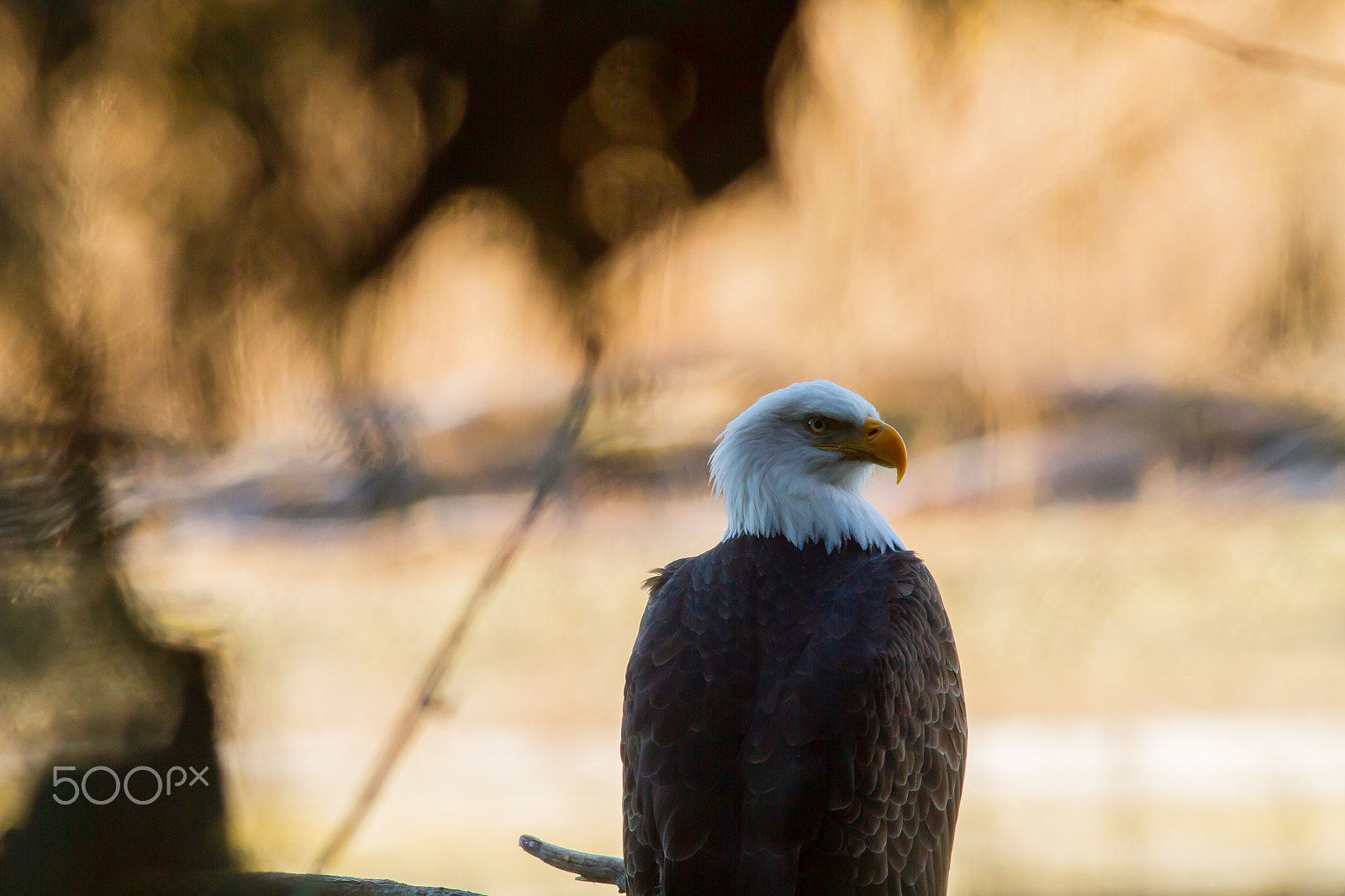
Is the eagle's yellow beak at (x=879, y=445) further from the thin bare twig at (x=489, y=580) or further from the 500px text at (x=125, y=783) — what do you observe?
the 500px text at (x=125, y=783)

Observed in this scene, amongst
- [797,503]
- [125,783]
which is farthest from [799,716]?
[125,783]

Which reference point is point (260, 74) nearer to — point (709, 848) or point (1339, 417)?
point (709, 848)

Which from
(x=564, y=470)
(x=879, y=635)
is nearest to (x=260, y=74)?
(x=564, y=470)

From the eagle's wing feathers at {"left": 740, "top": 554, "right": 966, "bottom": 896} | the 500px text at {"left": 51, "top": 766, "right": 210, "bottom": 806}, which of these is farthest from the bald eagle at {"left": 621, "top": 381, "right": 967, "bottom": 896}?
the 500px text at {"left": 51, "top": 766, "right": 210, "bottom": 806}

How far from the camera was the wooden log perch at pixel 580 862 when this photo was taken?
86 centimetres

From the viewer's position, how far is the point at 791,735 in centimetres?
75

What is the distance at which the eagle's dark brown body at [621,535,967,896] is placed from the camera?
2.43ft

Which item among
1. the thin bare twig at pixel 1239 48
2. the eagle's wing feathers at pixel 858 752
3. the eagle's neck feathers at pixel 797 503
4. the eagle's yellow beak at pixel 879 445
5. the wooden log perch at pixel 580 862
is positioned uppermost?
the thin bare twig at pixel 1239 48

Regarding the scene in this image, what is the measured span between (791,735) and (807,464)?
34 centimetres

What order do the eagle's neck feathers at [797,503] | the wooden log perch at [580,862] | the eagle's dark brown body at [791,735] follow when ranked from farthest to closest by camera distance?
1. the eagle's neck feathers at [797,503]
2. the wooden log perch at [580,862]
3. the eagle's dark brown body at [791,735]

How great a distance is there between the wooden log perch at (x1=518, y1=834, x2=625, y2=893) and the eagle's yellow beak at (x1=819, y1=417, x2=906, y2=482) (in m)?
0.50

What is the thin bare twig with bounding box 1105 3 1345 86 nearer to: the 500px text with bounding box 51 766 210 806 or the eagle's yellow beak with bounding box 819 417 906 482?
the eagle's yellow beak with bounding box 819 417 906 482

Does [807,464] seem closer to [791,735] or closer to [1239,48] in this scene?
[791,735]

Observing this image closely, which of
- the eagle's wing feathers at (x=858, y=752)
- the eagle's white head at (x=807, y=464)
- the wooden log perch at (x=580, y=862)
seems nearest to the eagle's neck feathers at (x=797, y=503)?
the eagle's white head at (x=807, y=464)
